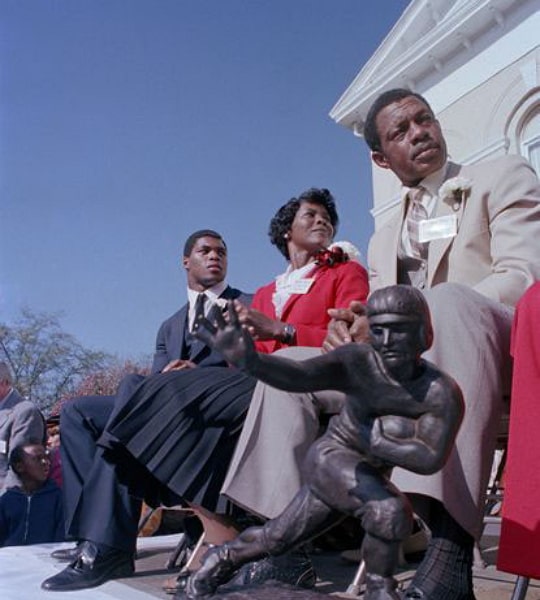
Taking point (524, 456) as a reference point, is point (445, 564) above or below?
below

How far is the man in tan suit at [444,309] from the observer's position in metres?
1.52

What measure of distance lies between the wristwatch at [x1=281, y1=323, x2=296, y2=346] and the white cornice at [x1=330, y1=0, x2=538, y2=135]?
955 centimetres

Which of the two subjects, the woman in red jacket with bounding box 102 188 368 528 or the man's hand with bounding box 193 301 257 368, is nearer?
the man's hand with bounding box 193 301 257 368

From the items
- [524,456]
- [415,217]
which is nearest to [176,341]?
→ [415,217]

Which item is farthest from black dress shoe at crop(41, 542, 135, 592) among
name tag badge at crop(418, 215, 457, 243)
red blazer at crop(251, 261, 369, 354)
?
name tag badge at crop(418, 215, 457, 243)

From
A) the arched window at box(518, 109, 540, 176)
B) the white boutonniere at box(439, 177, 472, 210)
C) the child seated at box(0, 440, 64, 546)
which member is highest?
the arched window at box(518, 109, 540, 176)

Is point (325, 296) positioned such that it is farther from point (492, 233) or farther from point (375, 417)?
point (375, 417)

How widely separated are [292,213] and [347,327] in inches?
70.5

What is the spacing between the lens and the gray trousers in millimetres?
1537

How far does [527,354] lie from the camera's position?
1.62 m

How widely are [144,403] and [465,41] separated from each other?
34.5ft

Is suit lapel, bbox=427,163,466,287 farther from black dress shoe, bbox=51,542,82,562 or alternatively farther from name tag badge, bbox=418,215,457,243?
black dress shoe, bbox=51,542,82,562

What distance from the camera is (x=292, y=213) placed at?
138 inches

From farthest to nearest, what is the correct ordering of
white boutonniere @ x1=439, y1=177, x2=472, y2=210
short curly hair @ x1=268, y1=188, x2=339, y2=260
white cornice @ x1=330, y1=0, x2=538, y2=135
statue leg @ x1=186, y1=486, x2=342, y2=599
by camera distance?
white cornice @ x1=330, y1=0, x2=538, y2=135, short curly hair @ x1=268, y1=188, x2=339, y2=260, white boutonniere @ x1=439, y1=177, x2=472, y2=210, statue leg @ x1=186, y1=486, x2=342, y2=599
